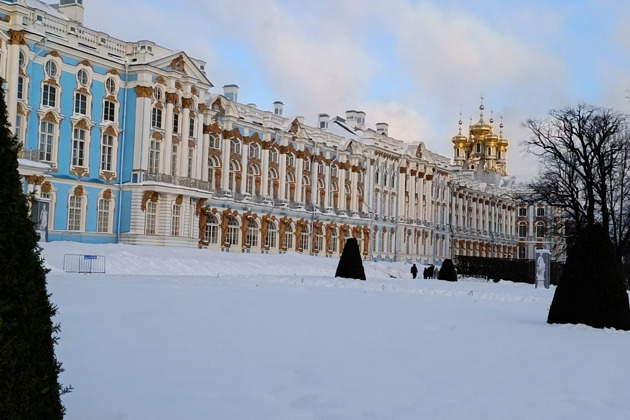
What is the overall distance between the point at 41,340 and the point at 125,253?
1193 inches

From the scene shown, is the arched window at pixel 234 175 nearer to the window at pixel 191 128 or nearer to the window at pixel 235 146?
the window at pixel 235 146

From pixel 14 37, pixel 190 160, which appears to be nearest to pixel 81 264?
pixel 14 37

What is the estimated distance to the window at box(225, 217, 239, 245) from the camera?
5419cm

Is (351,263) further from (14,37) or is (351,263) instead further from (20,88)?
(14,37)

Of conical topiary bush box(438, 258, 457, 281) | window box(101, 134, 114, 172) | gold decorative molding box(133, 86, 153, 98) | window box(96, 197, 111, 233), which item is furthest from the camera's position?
conical topiary bush box(438, 258, 457, 281)

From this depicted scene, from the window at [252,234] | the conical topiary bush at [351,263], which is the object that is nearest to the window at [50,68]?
the conical topiary bush at [351,263]

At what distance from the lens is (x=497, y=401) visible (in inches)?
292

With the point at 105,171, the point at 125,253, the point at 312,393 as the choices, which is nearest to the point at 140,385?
the point at 312,393

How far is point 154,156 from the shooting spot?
45.0 metres

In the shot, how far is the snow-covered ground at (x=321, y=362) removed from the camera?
22.7 ft

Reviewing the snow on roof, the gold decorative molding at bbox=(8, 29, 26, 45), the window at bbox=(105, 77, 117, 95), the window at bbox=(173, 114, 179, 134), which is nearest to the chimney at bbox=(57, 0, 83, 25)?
the snow on roof

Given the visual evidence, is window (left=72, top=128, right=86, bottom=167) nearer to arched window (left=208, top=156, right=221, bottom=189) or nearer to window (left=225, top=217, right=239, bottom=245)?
arched window (left=208, top=156, right=221, bottom=189)

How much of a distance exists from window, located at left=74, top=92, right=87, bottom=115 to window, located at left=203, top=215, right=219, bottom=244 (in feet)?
44.0

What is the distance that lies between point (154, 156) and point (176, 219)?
13.4 feet
